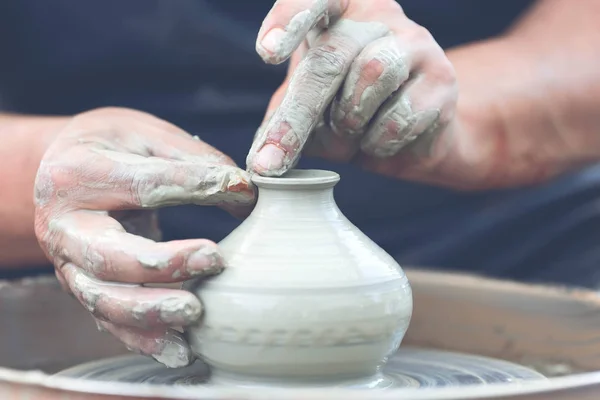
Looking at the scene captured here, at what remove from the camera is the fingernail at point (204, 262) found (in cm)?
107

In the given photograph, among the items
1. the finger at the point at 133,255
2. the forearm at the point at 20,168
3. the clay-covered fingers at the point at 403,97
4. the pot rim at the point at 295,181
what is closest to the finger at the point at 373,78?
the clay-covered fingers at the point at 403,97

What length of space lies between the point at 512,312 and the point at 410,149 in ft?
1.04

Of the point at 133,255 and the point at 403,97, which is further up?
the point at 403,97

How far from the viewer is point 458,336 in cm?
152

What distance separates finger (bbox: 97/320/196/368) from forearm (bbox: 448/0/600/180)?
0.68 m

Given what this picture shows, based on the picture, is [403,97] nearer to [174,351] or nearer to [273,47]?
[273,47]

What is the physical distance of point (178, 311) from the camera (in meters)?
1.06

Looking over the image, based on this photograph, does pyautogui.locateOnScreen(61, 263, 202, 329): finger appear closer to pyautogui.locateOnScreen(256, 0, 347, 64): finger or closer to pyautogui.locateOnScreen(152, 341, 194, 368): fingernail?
pyautogui.locateOnScreen(152, 341, 194, 368): fingernail

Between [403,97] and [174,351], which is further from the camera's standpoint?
[403,97]

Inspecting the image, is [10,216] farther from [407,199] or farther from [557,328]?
[557,328]

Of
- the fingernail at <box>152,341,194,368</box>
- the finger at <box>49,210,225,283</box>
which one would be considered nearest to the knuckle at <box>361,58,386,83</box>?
the finger at <box>49,210,225,283</box>

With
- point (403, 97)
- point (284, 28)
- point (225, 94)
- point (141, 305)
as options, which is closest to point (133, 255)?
point (141, 305)

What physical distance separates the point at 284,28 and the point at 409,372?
48 centimetres

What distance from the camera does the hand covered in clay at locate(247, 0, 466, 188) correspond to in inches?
44.9
